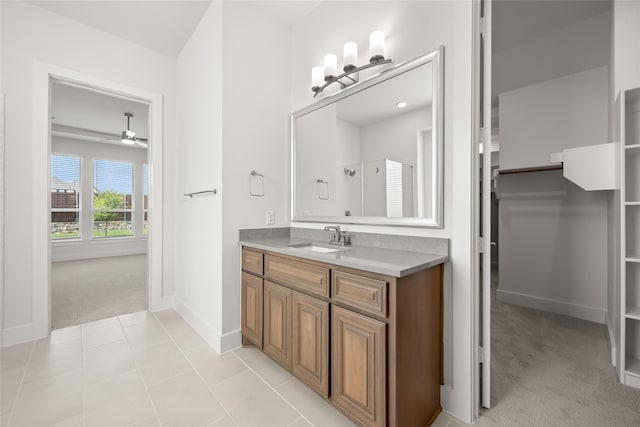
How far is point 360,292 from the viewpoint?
1.33 m

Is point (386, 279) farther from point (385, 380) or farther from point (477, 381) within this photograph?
point (477, 381)

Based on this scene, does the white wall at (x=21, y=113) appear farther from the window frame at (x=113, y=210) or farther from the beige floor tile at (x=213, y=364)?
the window frame at (x=113, y=210)

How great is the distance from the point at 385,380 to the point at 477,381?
632mm

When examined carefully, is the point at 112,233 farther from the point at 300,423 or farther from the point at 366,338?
the point at 366,338

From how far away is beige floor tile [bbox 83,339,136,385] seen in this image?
73.5 inches

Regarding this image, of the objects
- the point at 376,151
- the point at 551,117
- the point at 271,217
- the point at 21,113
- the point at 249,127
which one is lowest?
the point at 271,217

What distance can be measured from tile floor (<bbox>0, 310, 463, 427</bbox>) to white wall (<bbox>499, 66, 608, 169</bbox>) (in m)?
2.91

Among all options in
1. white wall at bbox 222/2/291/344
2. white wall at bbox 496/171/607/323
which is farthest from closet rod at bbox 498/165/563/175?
white wall at bbox 222/2/291/344

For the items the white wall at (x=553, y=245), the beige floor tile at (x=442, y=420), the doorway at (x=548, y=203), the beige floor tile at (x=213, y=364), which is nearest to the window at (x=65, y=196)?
the beige floor tile at (x=213, y=364)

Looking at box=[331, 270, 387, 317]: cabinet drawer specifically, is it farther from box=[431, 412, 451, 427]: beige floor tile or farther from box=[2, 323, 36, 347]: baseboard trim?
box=[2, 323, 36, 347]: baseboard trim

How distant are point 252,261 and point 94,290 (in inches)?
124

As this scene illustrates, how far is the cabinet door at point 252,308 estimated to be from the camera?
2029mm

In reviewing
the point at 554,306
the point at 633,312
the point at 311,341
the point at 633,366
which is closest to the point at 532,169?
the point at 554,306

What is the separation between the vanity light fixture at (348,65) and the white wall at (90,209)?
6.41 m
